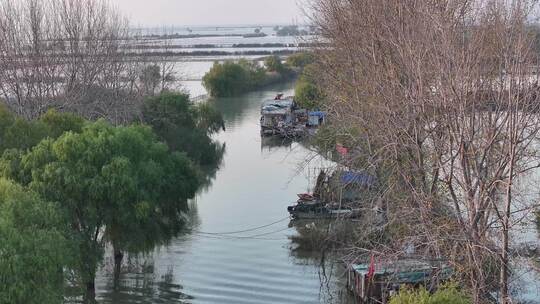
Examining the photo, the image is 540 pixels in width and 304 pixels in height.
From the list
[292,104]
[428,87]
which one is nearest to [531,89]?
[428,87]

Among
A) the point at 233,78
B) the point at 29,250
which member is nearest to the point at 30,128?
the point at 29,250

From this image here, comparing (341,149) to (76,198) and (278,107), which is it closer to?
(76,198)

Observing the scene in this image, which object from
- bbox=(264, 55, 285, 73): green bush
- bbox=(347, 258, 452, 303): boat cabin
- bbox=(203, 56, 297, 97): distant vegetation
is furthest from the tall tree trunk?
bbox=(264, 55, 285, 73): green bush

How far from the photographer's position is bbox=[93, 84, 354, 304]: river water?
17000mm

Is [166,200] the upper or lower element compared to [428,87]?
lower

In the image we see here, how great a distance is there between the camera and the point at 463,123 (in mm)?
10008

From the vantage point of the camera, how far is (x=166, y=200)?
18.6m

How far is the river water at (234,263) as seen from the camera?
17.0m

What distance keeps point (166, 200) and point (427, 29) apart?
900cm

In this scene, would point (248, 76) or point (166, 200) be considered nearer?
point (166, 200)

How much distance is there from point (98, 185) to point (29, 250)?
150 inches

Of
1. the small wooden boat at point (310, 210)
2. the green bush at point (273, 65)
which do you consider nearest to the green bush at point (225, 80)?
the green bush at point (273, 65)

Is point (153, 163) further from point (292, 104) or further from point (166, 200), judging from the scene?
point (292, 104)

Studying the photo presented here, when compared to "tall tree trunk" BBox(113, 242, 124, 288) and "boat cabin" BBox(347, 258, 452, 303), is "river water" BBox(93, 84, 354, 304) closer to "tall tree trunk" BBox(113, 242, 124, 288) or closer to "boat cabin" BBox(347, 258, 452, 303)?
"tall tree trunk" BBox(113, 242, 124, 288)
